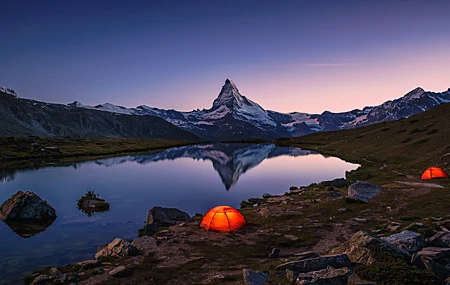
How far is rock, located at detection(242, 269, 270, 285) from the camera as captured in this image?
13.5m

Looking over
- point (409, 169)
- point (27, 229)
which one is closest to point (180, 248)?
point (27, 229)

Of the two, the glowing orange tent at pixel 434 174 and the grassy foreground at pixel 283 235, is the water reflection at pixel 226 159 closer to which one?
the grassy foreground at pixel 283 235

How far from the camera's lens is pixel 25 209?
3288 cm

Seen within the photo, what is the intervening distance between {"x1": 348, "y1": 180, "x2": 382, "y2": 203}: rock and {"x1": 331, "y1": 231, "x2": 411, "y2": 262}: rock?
20.2m

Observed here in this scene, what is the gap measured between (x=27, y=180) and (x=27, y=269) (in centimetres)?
4429

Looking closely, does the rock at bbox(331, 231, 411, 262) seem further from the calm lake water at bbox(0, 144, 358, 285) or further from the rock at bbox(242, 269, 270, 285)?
the calm lake water at bbox(0, 144, 358, 285)

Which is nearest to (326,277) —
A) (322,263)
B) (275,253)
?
(322,263)

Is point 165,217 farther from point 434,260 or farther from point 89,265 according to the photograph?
point 434,260

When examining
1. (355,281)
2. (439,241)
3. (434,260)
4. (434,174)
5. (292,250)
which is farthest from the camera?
(434,174)

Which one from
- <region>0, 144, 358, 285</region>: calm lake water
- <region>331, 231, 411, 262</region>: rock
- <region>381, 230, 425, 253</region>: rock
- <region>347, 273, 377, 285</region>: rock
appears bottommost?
<region>0, 144, 358, 285</region>: calm lake water

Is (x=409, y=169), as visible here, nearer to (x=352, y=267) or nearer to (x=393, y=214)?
(x=393, y=214)

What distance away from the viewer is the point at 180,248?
22266 mm

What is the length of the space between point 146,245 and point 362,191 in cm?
2414

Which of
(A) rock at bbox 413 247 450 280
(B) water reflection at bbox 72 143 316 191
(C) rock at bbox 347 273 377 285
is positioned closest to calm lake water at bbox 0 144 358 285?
(B) water reflection at bbox 72 143 316 191
